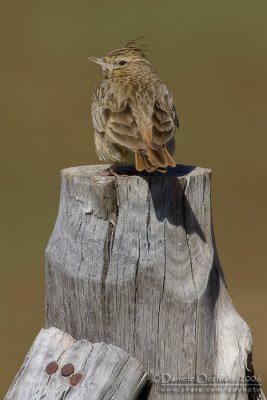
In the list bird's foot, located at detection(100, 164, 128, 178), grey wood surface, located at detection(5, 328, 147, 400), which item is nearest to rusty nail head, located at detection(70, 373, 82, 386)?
grey wood surface, located at detection(5, 328, 147, 400)

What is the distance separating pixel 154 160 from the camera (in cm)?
493

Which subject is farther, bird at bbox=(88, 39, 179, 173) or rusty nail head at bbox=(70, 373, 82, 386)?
bird at bbox=(88, 39, 179, 173)

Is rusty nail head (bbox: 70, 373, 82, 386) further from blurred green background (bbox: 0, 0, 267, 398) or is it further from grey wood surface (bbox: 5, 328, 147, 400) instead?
blurred green background (bbox: 0, 0, 267, 398)

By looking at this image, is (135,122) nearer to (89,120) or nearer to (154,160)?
(154,160)

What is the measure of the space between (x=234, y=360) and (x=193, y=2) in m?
18.0

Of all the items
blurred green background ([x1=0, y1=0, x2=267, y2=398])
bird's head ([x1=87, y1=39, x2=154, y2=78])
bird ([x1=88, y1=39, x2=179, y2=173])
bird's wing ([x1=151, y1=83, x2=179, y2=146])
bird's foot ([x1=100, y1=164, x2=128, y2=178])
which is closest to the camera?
bird's foot ([x1=100, y1=164, x2=128, y2=178])

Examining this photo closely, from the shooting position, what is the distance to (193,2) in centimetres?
2170

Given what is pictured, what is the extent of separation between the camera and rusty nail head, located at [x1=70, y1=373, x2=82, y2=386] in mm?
4094

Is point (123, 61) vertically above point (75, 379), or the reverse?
point (123, 61)

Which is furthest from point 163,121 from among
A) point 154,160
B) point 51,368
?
point 51,368

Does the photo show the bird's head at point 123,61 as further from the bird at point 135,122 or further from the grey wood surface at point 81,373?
the grey wood surface at point 81,373

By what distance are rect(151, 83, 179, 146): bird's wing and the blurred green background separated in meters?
4.19

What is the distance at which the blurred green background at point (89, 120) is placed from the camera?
37.9ft

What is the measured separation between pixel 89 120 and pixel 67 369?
12.0 metres
